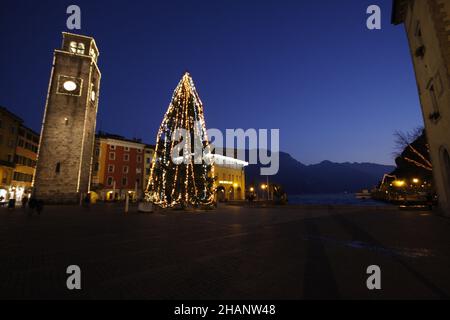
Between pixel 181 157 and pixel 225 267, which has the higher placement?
pixel 181 157

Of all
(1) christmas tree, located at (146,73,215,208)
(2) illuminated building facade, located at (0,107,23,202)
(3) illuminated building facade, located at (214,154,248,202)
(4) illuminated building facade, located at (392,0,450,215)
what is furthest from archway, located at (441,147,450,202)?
(2) illuminated building facade, located at (0,107,23,202)

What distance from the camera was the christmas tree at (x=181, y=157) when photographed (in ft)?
69.0

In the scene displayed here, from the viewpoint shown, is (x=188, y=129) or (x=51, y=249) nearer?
(x=51, y=249)

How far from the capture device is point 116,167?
54.8 m

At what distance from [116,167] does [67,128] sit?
2163cm

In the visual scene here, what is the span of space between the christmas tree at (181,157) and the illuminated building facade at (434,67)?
651 inches

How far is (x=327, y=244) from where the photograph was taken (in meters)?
7.39

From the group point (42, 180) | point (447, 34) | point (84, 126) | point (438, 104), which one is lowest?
point (42, 180)

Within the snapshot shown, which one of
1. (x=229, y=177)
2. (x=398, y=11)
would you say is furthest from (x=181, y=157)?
(x=229, y=177)

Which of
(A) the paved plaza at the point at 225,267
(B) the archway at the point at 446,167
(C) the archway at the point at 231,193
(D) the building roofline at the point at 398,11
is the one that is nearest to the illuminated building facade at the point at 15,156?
(A) the paved plaza at the point at 225,267

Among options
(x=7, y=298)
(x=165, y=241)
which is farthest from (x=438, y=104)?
(x=7, y=298)

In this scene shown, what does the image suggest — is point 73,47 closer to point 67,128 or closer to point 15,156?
point 67,128

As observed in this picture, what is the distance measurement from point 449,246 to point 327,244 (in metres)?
3.51

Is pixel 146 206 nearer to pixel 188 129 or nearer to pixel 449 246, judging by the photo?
pixel 188 129
